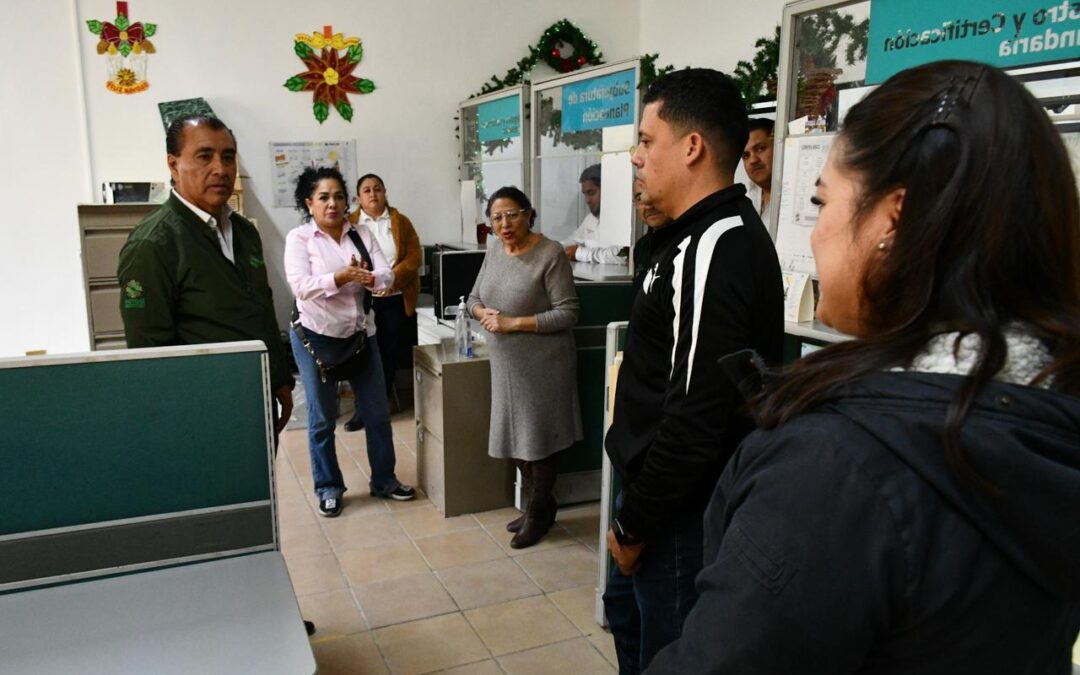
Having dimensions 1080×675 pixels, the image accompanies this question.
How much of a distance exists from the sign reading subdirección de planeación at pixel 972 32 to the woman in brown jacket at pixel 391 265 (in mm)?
3240

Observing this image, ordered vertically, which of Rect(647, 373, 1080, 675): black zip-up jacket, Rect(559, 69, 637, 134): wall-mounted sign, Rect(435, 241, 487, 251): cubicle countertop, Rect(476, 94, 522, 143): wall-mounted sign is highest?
Rect(476, 94, 522, 143): wall-mounted sign

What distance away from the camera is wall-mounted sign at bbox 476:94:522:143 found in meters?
4.93

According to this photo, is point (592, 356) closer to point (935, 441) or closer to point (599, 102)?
point (599, 102)

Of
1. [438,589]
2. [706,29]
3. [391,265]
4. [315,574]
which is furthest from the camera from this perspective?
[706,29]

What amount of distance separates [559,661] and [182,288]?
158cm

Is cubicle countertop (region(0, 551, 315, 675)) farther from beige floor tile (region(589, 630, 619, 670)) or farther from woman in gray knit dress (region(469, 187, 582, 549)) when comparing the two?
woman in gray knit dress (region(469, 187, 582, 549))

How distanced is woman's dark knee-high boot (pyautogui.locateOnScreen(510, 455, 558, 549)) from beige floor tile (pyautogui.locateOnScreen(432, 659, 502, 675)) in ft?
2.59

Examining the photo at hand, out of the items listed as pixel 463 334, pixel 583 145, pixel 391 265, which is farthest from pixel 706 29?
pixel 463 334

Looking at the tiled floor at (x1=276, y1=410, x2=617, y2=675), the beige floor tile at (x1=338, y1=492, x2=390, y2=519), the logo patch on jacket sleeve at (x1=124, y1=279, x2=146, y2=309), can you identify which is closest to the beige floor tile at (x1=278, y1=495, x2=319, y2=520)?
the tiled floor at (x1=276, y1=410, x2=617, y2=675)

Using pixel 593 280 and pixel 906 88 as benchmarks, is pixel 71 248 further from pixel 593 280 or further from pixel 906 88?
pixel 906 88

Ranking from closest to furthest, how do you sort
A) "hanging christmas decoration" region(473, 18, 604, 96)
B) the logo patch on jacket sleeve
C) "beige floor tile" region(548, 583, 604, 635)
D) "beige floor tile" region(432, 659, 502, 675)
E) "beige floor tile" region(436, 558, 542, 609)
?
the logo patch on jacket sleeve → "beige floor tile" region(432, 659, 502, 675) → "beige floor tile" region(548, 583, 604, 635) → "beige floor tile" region(436, 558, 542, 609) → "hanging christmas decoration" region(473, 18, 604, 96)

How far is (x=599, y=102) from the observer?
370 cm

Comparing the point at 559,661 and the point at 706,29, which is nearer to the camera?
the point at 559,661

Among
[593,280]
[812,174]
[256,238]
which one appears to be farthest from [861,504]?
[593,280]
